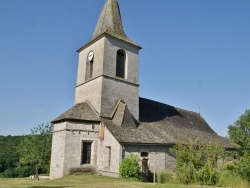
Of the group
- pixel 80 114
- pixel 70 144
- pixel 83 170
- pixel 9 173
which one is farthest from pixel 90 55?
pixel 9 173

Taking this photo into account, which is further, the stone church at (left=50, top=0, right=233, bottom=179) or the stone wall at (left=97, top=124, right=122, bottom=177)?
the stone church at (left=50, top=0, right=233, bottom=179)

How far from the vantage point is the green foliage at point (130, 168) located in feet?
65.8

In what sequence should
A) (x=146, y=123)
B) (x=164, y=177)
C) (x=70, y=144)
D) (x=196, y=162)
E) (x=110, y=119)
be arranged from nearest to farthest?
(x=164, y=177)
(x=196, y=162)
(x=70, y=144)
(x=110, y=119)
(x=146, y=123)

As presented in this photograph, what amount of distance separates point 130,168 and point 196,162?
5.06m

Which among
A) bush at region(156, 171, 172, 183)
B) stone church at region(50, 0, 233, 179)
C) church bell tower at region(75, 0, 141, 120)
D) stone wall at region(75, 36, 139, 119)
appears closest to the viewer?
bush at region(156, 171, 172, 183)

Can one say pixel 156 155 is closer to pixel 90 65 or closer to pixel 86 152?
pixel 86 152

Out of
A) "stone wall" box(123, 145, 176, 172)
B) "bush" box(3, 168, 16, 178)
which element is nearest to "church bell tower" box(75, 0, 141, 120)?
"stone wall" box(123, 145, 176, 172)

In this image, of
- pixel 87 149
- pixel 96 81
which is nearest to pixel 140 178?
pixel 87 149

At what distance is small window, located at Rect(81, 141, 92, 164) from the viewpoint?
2253 centimetres

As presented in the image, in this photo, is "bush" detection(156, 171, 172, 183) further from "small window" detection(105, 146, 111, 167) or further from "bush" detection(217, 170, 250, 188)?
"small window" detection(105, 146, 111, 167)

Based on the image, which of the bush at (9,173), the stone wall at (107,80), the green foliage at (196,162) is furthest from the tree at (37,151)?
the bush at (9,173)

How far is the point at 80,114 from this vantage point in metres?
23.2

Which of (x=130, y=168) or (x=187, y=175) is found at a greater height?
(x=130, y=168)

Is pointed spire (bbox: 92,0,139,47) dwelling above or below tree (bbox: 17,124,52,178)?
above
